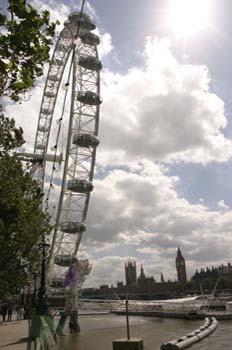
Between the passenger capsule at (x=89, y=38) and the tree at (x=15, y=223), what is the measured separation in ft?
95.9

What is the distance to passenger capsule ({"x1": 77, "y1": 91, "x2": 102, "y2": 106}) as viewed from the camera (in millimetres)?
42281

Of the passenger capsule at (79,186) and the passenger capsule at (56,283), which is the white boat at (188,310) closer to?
the passenger capsule at (56,283)

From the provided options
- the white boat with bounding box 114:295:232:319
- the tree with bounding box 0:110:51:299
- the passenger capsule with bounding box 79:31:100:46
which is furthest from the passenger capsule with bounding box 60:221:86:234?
the tree with bounding box 0:110:51:299

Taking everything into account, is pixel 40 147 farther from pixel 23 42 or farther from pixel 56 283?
pixel 23 42

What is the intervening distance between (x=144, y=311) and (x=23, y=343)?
98.3 feet

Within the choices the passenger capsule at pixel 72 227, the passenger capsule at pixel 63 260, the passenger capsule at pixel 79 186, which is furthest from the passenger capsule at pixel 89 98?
the passenger capsule at pixel 63 260

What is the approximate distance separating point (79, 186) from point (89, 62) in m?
13.8

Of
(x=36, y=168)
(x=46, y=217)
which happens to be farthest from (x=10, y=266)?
(x=36, y=168)

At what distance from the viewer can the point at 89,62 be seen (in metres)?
43.4

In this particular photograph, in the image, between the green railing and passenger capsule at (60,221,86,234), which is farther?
passenger capsule at (60,221,86,234)

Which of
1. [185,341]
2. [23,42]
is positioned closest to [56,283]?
[185,341]

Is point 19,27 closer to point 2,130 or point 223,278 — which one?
point 2,130

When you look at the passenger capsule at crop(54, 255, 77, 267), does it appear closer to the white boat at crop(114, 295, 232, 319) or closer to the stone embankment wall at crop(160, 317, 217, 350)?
the white boat at crop(114, 295, 232, 319)

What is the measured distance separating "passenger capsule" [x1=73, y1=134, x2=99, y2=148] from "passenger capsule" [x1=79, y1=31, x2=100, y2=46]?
450 inches
